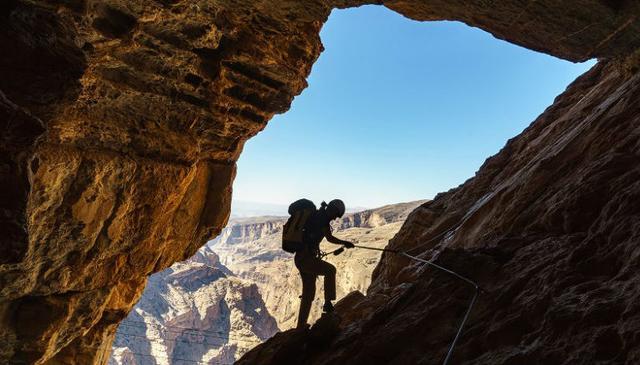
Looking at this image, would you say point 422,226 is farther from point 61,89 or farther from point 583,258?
point 61,89

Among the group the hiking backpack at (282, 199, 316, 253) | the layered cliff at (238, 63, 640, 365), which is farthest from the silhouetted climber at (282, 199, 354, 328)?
the layered cliff at (238, 63, 640, 365)

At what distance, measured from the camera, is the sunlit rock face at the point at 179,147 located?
401 cm

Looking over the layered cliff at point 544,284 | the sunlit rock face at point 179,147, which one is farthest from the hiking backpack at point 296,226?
the sunlit rock face at point 179,147

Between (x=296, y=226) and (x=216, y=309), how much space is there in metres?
63.2

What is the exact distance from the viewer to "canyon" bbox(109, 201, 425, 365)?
55.6 meters

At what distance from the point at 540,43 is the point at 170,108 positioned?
8.71m

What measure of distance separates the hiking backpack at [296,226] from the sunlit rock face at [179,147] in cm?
337

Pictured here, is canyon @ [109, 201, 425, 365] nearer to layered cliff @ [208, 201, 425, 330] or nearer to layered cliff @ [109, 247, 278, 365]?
layered cliff @ [109, 247, 278, 365]

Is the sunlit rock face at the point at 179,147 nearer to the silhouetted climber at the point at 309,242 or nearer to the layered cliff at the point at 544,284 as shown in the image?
the layered cliff at the point at 544,284

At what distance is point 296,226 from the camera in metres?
7.63

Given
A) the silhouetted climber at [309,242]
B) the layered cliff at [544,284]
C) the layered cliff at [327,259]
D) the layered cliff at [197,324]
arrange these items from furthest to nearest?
the layered cliff at [197,324] → the layered cliff at [327,259] → the silhouetted climber at [309,242] → the layered cliff at [544,284]

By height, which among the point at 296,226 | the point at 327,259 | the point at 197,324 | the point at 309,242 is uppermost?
the point at 296,226

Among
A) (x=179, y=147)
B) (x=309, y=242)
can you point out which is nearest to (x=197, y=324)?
(x=179, y=147)

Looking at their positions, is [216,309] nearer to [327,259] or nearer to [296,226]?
[327,259]
